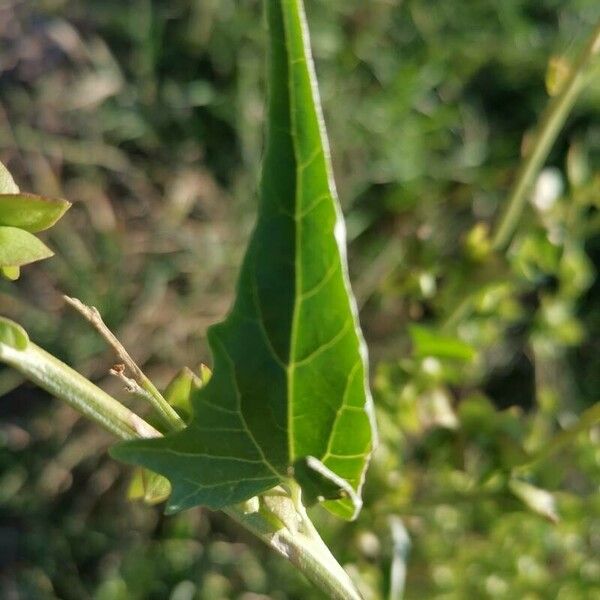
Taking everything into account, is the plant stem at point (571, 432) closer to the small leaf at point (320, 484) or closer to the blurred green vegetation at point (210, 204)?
the small leaf at point (320, 484)

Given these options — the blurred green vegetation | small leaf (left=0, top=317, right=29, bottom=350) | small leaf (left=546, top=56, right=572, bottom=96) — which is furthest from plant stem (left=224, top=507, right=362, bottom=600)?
the blurred green vegetation

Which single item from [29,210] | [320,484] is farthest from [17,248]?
[320,484]

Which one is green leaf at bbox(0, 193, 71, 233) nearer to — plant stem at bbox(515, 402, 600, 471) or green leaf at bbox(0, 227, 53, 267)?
green leaf at bbox(0, 227, 53, 267)

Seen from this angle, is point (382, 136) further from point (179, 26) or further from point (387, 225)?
point (179, 26)

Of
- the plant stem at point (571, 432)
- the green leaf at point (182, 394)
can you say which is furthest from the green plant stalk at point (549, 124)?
the green leaf at point (182, 394)

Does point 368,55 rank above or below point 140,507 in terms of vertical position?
above

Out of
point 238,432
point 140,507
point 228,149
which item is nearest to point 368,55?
point 228,149
